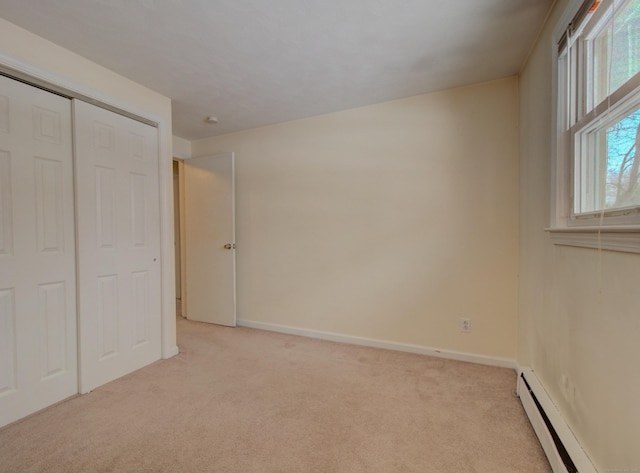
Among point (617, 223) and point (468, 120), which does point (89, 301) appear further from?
point (468, 120)

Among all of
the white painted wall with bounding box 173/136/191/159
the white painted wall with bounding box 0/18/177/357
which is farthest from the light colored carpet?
the white painted wall with bounding box 173/136/191/159

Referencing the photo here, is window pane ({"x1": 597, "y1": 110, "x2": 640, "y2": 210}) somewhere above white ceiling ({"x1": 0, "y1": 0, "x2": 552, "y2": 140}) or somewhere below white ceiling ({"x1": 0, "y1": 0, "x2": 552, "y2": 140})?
below

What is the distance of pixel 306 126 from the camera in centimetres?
303

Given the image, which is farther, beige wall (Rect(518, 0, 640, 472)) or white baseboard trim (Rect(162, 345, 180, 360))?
white baseboard trim (Rect(162, 345, 180, 360))

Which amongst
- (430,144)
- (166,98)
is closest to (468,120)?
(430,144)

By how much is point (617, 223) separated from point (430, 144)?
1.66 meters

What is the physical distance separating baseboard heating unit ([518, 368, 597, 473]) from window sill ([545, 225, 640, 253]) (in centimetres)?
84

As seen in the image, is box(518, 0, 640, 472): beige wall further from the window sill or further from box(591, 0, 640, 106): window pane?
box(591, 0, 640, 106): window pane

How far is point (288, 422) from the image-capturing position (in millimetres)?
1669

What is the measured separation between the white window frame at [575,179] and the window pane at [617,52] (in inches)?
2.2

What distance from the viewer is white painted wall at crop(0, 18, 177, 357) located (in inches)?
65.6

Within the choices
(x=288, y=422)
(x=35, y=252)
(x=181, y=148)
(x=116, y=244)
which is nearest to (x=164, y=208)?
(x=116, y=244)

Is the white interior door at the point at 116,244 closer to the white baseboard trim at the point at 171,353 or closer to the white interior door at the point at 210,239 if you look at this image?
the white baseboard trim at the point at 171,353

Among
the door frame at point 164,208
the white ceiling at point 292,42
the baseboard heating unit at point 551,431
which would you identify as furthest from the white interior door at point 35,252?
the baseboard heating unit at point 551,431
